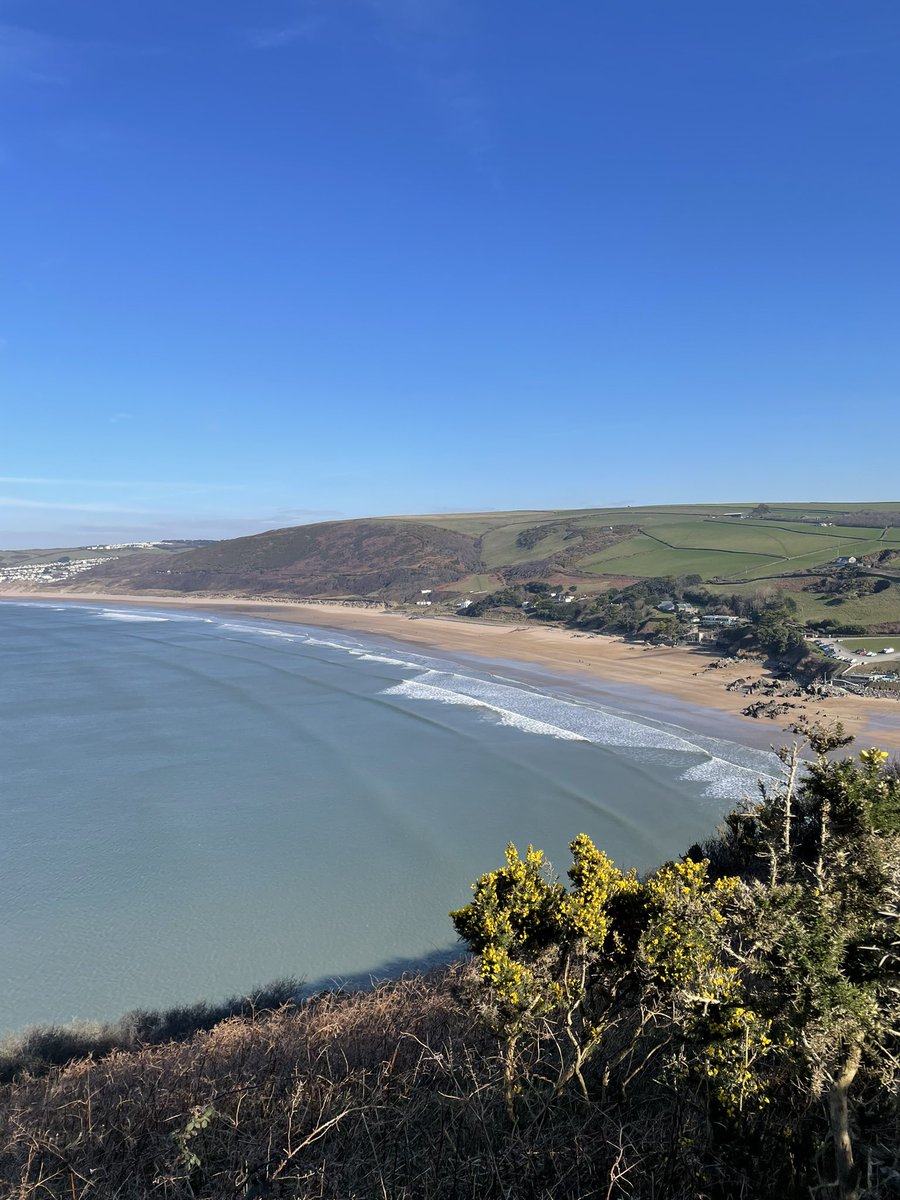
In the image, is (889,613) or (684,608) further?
(684,608)

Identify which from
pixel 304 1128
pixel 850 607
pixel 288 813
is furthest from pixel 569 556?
pixel 304 1128

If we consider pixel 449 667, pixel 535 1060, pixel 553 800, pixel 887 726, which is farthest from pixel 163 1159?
pixel 449 667

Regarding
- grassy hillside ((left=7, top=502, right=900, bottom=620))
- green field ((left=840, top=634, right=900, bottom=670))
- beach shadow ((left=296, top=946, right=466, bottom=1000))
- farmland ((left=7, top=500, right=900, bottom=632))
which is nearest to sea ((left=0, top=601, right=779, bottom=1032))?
beach shadow ((left=296, top=946, right=466, bottom=1000))

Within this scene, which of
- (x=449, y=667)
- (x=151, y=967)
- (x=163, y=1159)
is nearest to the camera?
(x=163, y=1159)

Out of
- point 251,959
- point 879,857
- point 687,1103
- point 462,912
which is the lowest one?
point 251,959

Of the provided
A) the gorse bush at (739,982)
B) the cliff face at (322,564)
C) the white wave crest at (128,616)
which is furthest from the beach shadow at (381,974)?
the cliff face at (322,564)

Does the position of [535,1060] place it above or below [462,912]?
below

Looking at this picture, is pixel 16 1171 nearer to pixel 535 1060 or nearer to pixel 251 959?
pixel 535 1060

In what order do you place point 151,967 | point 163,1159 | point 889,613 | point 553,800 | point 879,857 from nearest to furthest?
1. point 879,857
2. point 163,1159
3. point 151,967
4. point 553,800
5. point 889,613
